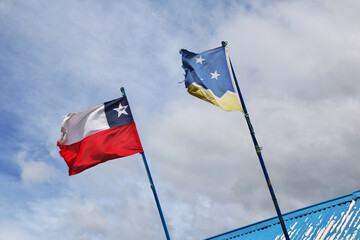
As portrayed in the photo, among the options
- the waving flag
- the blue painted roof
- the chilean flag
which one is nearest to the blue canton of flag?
the chilean flag

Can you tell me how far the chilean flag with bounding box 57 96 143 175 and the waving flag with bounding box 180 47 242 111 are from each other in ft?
11.0

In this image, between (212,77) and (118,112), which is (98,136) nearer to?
(118,112)

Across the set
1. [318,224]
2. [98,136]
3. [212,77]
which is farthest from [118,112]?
[318,224]

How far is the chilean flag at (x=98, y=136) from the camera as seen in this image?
14141 millimetres

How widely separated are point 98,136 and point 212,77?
5.12m

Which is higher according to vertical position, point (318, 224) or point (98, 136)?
point (98, 136)

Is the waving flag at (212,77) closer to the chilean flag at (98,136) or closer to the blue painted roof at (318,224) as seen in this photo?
the chilean flag at (98,136)

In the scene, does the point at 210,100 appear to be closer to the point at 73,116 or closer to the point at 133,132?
the point at 133,132

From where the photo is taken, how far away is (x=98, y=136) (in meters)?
14.5

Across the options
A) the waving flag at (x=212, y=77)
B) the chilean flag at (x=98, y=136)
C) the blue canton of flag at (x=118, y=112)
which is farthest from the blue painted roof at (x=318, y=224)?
the blue canton of flag at (x=118, y=112)

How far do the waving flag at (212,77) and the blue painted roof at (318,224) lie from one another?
6663 mm

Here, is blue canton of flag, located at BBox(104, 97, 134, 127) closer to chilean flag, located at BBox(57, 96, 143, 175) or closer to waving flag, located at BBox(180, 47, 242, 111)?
chilean flag, located at BBox(57, 96, 143, 175)

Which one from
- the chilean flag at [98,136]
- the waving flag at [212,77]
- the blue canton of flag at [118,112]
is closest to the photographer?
the waving flag at [212,77]

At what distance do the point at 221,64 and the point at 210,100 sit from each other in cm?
145
